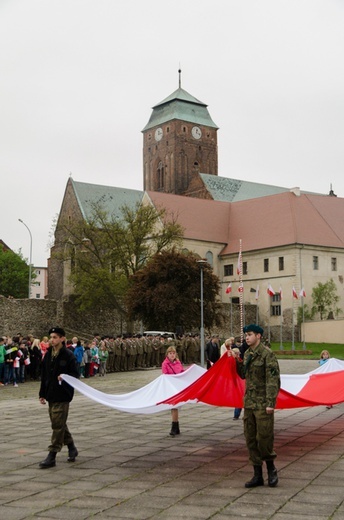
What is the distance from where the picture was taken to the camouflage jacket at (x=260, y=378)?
345 inches

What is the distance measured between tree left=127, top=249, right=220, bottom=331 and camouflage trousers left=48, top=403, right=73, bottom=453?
1741 inches

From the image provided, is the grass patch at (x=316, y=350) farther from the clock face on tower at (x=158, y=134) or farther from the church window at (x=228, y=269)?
the clock face on tower at (x=158, y=134)

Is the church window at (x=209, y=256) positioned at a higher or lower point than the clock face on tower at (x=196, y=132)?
lower

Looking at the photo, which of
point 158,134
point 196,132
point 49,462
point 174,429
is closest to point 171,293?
point 174,429

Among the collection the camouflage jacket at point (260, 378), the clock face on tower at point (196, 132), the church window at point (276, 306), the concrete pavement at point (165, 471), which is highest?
the clock face on tower at point (196, 132)

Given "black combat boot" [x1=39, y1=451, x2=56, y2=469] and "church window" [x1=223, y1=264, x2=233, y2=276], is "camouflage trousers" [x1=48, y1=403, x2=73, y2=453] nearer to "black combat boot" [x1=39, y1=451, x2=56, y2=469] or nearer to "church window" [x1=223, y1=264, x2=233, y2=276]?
"black combat boot" [x1=39, y1=451, x2=56, y2=469]

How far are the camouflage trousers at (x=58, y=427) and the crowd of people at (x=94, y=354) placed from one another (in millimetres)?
15700

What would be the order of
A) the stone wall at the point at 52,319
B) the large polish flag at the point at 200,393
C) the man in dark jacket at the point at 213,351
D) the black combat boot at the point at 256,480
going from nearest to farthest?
the black combat boot at the point at 256,480, the large polish flag at the point at 200,393, the man in dark jacket at the point at 213,351, the stone wall at the point at 52,319

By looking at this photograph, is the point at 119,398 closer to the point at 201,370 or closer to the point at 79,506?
the point at 201,370

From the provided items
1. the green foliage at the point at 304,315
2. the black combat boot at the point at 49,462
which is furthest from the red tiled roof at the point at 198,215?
the black combat boot at the point at 49,462

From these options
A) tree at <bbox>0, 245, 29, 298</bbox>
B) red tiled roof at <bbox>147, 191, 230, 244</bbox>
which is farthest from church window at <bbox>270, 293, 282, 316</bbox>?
tree at <bbox>0, 245, 29, 298</bbox>

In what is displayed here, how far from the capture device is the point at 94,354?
31.4 meters

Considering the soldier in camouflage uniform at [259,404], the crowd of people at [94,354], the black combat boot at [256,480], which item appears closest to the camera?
the black combat boot at [256,480]

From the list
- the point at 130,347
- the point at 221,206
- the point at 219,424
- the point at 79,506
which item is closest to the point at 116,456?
the point at 79,506
